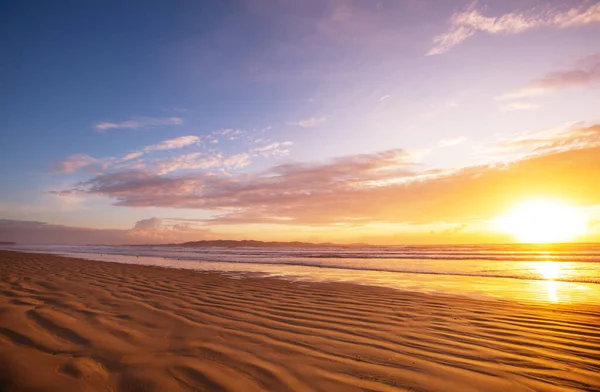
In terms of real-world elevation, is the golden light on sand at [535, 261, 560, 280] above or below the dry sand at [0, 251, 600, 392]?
above

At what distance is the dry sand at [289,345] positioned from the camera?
3062 mm

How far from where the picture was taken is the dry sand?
121 inches

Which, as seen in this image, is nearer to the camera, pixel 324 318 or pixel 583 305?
pixel 324 318

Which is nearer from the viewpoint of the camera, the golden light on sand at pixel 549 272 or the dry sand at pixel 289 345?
the dry sand at pixel 289 345

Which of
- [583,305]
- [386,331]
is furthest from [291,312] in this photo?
[583,305]

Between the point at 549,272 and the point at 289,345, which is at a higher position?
the point at 549,272

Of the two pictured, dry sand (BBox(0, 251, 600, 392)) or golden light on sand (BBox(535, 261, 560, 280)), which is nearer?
dry sand (BBox(0, 251, 600, 392))

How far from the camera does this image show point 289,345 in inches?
161

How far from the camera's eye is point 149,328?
4762 mm

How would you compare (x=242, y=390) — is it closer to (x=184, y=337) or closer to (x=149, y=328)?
(x=184, y=337)

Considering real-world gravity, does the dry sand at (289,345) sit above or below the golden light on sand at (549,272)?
below

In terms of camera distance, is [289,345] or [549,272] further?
[549,272]

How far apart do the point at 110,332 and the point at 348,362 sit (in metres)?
3.33

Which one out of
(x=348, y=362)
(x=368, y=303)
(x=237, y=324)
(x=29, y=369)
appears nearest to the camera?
(x=29, y=369)
